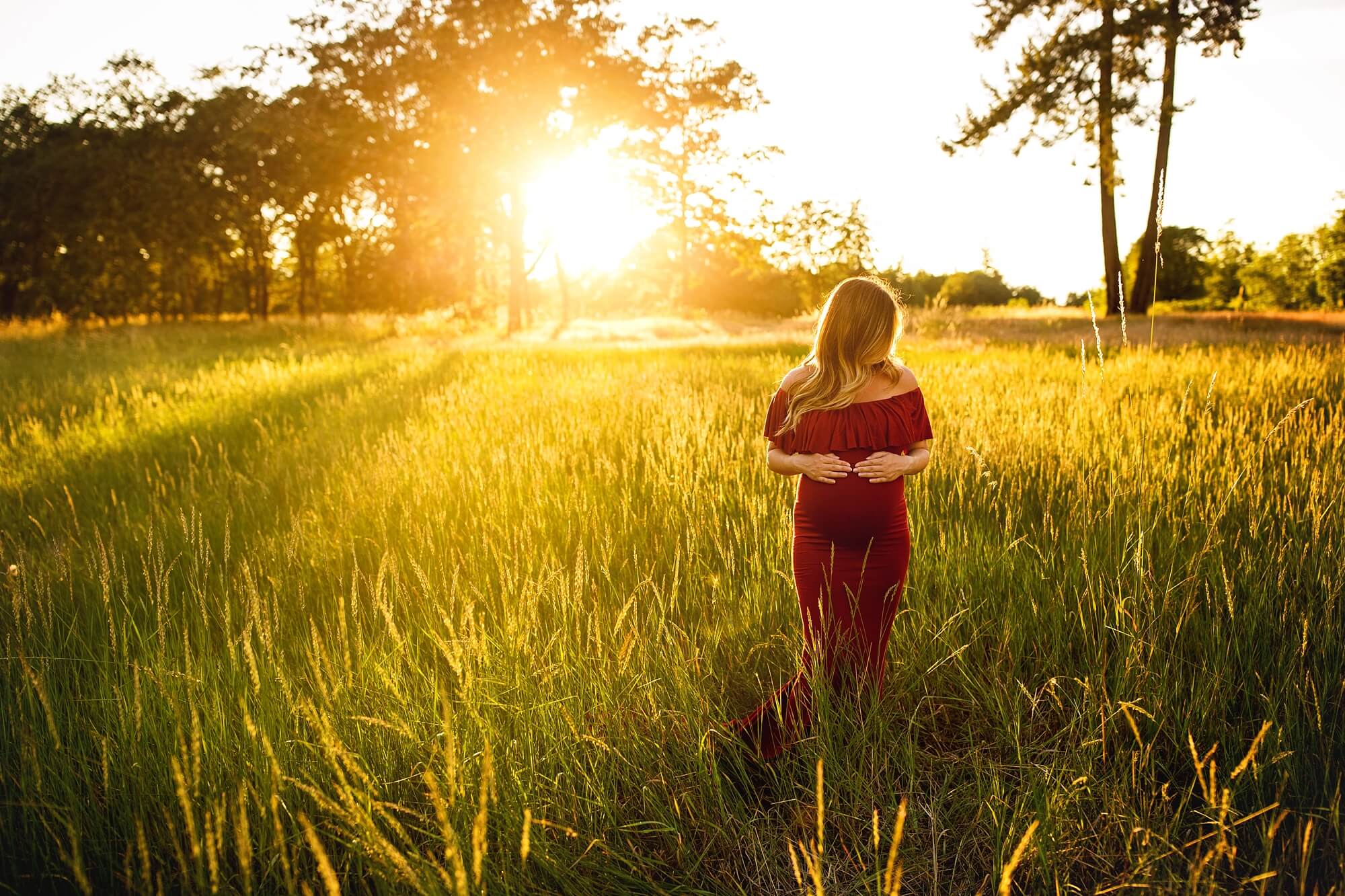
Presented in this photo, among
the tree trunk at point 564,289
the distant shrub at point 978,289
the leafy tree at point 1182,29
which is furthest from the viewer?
the distant shrub at point 978,289

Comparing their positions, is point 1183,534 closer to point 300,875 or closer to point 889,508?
point 889,508

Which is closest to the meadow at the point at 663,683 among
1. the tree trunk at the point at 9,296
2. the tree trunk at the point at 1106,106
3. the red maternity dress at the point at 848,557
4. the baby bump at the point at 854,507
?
the red maternity dress at the point at 848,557

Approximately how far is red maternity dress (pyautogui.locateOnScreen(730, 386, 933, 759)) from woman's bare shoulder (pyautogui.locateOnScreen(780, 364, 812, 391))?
0.42ft

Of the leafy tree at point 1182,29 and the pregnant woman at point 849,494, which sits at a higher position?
the leafy tree at point 1182,29

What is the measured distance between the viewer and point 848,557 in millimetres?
2203

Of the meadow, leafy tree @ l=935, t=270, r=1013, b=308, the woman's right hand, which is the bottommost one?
the meadow

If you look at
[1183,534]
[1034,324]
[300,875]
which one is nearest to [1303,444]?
[1183,534]

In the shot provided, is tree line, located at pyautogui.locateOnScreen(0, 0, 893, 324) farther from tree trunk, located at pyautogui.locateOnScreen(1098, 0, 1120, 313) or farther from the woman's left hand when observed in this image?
the woman's left hand

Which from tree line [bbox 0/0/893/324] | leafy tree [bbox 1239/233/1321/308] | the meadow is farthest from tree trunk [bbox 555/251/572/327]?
leafy tree [bbox 1239/233/1321/308]

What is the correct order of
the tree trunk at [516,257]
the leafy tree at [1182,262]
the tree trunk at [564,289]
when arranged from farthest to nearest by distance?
the leafy tree at [1182,262] < the tree trunk at [564,289] < the tree trunk at [516,257]

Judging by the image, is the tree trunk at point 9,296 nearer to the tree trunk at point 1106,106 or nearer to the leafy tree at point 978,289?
the tree trunk at point 1106,106

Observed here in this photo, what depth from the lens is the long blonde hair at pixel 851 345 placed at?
2223mm

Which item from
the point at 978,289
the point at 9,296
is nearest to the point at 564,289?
the point at 9,296

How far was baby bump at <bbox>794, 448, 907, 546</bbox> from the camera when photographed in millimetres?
2180
